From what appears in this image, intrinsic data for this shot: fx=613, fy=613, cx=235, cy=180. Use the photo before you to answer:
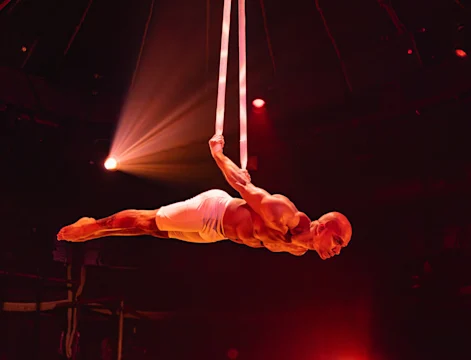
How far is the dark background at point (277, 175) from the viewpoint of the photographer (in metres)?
6.11

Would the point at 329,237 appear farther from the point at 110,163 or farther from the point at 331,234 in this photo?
the point at 110,163

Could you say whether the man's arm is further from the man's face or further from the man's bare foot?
the man's bare foot

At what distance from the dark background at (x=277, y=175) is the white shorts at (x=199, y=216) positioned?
289cm

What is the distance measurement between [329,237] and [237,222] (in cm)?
62

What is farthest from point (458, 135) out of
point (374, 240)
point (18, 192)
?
point (18, 192)

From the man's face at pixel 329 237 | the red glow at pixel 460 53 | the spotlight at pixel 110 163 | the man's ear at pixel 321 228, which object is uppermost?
the red glow at pixel 460 53

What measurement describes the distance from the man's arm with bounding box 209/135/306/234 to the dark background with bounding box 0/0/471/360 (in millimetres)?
2925

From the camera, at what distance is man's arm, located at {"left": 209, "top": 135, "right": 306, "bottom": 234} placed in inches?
137

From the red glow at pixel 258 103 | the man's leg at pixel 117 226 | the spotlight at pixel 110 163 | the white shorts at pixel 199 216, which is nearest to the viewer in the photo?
the white shorts at pixel 199 216

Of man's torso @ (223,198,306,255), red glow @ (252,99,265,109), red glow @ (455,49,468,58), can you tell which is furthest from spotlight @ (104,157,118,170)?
red glow @ (455,49,468,58)

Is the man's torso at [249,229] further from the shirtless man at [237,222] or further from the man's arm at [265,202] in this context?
the man's arm at [265,202]

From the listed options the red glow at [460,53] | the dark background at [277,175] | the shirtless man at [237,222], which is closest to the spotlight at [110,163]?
the dark background at [277,175]

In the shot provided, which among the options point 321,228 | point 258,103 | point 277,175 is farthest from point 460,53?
point 321,228

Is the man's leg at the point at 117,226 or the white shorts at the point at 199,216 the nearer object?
the white shorts at the point at 199,216
